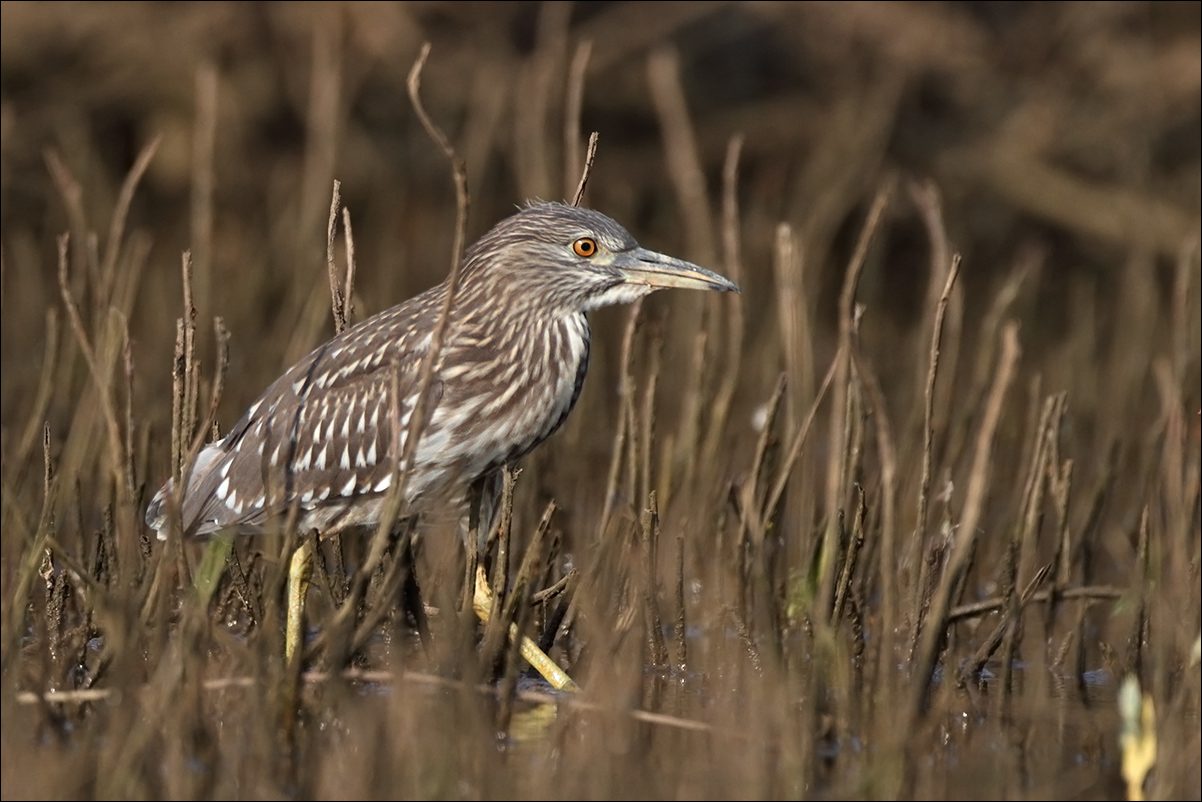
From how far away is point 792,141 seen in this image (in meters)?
12.2

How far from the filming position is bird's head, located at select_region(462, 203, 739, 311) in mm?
5961

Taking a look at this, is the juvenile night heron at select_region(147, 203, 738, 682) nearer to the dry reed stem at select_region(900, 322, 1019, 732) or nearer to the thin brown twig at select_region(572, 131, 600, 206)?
the thin brown twig at select_region(572, 131, 600, 206)

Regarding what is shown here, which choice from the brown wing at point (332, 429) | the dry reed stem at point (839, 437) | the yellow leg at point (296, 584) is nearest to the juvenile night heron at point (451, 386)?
the brown wing at point (332, 429)

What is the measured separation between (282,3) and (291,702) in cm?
770

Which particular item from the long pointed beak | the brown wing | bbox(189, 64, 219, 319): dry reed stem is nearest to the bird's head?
the long pointed beak

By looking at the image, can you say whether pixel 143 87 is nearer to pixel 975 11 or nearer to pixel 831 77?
pixel 831 77

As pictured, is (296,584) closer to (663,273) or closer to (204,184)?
(663,273)

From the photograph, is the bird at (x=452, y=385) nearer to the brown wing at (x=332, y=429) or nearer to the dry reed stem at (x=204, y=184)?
the brown wing at (x=332, y=429)

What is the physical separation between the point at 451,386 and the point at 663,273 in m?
0.79

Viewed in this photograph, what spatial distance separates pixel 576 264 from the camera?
5984 millimetres

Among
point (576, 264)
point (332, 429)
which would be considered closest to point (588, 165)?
point (576, 264)

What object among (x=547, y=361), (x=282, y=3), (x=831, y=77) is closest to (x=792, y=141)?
(x=831, y=77)

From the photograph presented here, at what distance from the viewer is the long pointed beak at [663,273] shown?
19.1ft

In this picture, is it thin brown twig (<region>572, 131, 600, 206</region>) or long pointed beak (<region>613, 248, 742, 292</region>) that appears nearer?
thin brown twig (<region>572, 131, 600, 206</region>)
